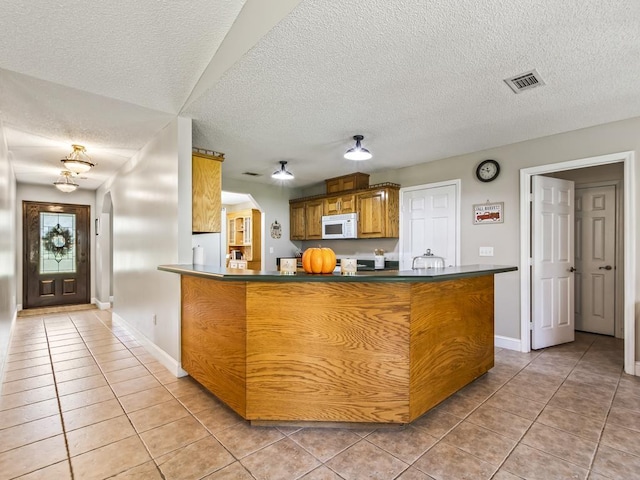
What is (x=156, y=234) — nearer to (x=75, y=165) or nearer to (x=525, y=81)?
(x=75, y=165)

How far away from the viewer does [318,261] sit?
232cm

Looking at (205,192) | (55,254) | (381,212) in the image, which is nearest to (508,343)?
(381,212)

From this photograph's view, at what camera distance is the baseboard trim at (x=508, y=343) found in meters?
3.88

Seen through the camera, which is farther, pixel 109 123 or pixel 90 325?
pixel 90 325

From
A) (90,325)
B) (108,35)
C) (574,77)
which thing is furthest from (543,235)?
(90,325)

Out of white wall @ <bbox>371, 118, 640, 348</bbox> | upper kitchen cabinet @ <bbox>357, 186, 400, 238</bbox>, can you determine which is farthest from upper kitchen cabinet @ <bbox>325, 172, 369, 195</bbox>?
white wall @ <bbox>371, 118, 640, 348</bbox>

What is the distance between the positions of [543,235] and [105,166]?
5939 millimetres

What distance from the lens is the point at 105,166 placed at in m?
4.94

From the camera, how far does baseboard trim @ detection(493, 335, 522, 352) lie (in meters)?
3.88

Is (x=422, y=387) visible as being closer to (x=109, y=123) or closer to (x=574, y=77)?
(x=574, y=77)

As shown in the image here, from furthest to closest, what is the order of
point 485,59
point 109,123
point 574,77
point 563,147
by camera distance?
point 563,147 < point 109,123 < point 574,77 < point 485,59

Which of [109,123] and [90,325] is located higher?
[109,123]

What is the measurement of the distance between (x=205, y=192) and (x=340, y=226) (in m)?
2.68

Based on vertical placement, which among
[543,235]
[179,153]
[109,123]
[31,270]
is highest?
[109,123]
